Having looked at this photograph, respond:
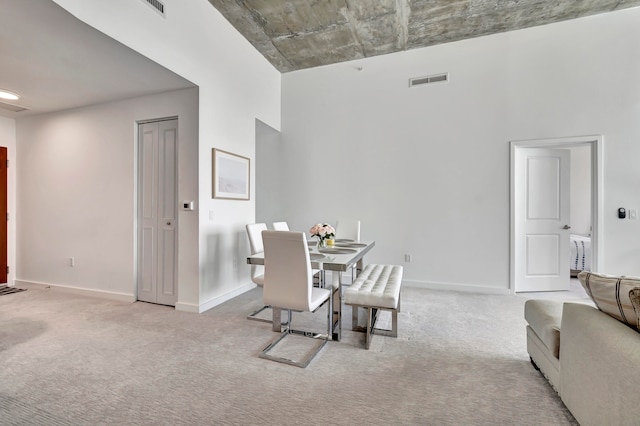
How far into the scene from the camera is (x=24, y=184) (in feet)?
13.9

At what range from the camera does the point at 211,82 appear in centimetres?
332

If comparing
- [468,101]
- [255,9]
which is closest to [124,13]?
[255,9]

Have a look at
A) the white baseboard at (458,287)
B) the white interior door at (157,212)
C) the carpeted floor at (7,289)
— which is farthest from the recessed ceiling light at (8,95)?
the white baseboard at (458,287)

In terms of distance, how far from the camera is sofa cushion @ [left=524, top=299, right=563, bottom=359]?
5.50ft

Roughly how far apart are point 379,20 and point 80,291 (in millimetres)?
5261

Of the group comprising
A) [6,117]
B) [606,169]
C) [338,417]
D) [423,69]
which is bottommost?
[338,417]

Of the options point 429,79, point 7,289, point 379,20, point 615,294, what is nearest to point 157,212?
point 7,289

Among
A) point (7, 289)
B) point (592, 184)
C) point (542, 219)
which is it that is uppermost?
point (592, 184)

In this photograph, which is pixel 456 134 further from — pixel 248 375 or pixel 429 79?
pixel 248 375

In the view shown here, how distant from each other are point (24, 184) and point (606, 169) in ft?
26.3

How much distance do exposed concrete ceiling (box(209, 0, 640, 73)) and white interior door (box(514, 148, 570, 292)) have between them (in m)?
1.68

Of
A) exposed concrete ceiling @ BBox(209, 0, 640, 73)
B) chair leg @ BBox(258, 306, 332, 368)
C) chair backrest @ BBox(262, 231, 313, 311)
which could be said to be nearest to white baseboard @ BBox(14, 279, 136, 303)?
chair leg @ BBox(258, 306, 332, 368)

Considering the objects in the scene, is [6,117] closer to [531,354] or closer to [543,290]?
[531,354]

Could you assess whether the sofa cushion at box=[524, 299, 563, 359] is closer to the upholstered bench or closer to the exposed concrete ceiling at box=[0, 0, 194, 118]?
the upholstered bench
